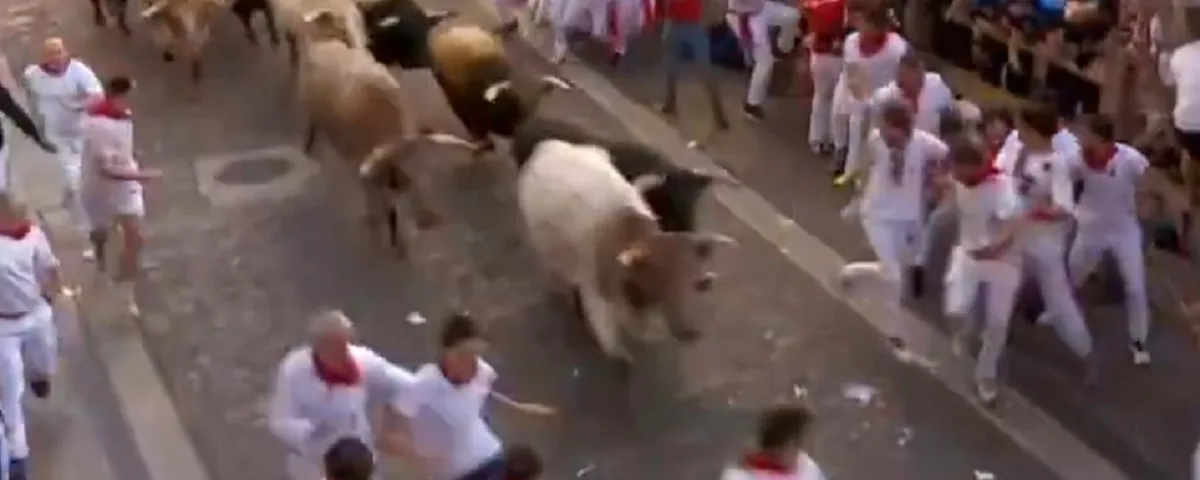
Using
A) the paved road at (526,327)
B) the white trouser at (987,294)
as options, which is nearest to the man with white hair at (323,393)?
the paved road at (526,327)

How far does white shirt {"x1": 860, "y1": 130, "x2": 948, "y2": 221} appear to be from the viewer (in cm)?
919

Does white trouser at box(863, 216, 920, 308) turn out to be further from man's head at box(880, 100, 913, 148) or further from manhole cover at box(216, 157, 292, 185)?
manhole cover at box(216, 157, 292, 185)

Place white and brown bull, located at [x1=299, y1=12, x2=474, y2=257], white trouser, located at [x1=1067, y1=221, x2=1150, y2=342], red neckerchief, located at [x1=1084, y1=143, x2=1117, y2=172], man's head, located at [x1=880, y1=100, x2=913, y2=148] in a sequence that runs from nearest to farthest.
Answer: red neckerchief, located at [x1=1084, y1=143, x2=1117, y2=172] < white trouser, located at [x1=1067, y1=221, x2=1150, y2=342] < man's head, located at [x1=880, y1=100, x2=913, y2=148] < white and brown bull, located at [x1=299, y1=12, x2=474, y2=257]

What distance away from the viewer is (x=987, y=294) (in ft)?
27.9

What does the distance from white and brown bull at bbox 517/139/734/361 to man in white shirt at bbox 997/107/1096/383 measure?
1.64m

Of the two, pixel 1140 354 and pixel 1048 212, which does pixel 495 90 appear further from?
pixel 1140 354

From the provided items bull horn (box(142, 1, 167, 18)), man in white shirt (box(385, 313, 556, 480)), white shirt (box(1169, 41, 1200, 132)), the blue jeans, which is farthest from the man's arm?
white shirt (box(1169, 41, 1200, 132))

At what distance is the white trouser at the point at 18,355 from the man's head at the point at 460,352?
2.68 m

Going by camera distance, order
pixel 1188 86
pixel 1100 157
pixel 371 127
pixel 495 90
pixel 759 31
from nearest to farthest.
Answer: pixel 1100 157
pixel 1188 86
pixel 371 127
pixel 495 90
pixel 759 31

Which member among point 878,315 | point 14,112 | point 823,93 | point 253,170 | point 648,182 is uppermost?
point 648,182

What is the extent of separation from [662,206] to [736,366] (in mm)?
1050

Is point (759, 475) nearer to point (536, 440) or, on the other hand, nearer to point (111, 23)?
point (536, 440)

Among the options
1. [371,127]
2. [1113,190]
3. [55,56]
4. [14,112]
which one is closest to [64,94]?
[55,56]

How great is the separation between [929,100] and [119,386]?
5.15 meters
